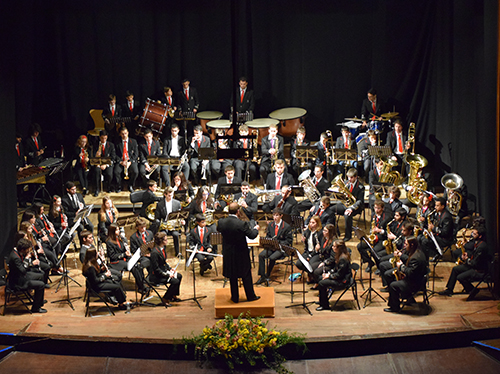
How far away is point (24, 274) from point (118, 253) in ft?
4.04

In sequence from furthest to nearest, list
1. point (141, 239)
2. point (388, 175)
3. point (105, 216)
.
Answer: point (388, 175) < point (105, 216) < point (141, 239)

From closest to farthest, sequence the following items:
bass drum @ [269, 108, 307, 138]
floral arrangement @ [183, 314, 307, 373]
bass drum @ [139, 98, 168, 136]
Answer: floral arrangement @ [183, 314, 307, 373] < bass drum @ [139, 98, 168, 136] < bass drum @ [269, 108, 307, 138]

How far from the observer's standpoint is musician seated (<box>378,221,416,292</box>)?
830cm

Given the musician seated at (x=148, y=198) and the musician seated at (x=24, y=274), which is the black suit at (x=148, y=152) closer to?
the musician seated at (x=148, y=198)

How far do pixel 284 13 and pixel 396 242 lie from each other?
6.42 metres

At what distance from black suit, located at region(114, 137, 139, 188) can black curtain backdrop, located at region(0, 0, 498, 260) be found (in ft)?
5.30

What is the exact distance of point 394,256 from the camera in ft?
28.1

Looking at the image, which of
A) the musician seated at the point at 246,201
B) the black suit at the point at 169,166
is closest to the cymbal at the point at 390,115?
the musician seated at the point at 246,201

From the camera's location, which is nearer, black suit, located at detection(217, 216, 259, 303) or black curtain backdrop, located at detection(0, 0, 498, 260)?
black suit, located at detection(217, 216, 259, 303)

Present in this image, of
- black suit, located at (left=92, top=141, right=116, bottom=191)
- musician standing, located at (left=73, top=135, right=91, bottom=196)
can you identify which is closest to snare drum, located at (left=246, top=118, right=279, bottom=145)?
black suit, located at (left=92, top=141, right=116, bottom=191)

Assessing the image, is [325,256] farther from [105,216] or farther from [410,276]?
[105,216]

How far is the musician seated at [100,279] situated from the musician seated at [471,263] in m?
4.17

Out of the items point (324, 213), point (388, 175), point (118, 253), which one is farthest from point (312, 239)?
point (388, 175)

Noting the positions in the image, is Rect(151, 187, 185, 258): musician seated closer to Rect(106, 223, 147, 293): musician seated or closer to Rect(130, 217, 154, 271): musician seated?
Rect(130, 217, 154, 271): musician seated
